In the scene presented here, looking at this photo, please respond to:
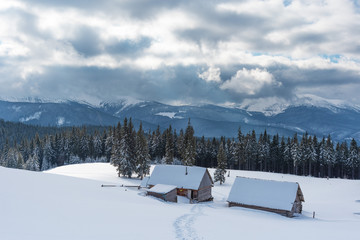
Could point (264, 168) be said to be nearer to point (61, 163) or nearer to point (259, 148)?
point (259, 148)

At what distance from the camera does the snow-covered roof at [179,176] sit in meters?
50.5

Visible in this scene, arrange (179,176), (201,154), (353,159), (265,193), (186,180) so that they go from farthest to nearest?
(201,154), (353,159), (179,176), (186,180), (265,193)

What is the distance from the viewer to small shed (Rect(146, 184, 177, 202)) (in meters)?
44.3

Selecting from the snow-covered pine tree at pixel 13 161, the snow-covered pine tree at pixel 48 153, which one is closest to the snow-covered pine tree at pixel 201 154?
the snow-covered pine tree at pixel 13 161

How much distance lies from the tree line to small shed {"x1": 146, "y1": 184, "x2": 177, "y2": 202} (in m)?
30.1

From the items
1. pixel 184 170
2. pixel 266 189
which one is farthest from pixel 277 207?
pixel 184 170

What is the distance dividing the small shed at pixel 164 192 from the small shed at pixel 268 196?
9168 millimetres

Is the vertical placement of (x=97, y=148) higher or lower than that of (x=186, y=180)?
higher

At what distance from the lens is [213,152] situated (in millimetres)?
115625

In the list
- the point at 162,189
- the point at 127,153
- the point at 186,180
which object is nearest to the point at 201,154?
the point at 127,153

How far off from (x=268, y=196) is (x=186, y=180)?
14.5 m

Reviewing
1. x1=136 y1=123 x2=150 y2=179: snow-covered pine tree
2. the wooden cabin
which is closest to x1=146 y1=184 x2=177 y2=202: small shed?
the wooden cabin

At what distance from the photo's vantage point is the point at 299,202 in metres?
45.8

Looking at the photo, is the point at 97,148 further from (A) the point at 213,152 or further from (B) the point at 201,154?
(A) the point at 213,152
